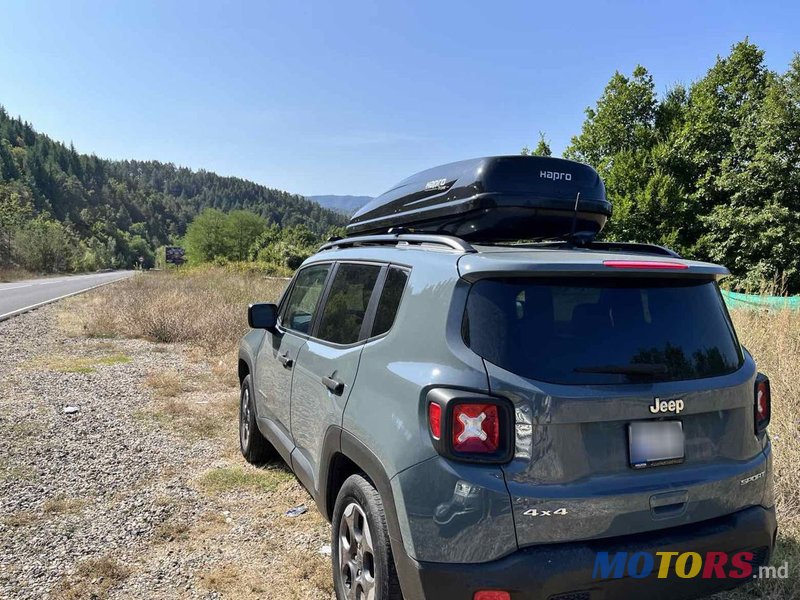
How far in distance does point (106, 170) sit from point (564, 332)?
8050 inches

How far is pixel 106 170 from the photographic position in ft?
577

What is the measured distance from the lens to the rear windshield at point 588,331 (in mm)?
1934

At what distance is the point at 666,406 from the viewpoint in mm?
1978

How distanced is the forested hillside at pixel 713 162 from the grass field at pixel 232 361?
16483mm

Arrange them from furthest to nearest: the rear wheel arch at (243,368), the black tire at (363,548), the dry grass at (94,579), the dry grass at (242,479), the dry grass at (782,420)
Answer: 1. the rear wheel arch at (243,368)
2. the dry grass at (242,479)
3. the dry grass at (94,579)
4. the dry grass at (782,420)
5. the black tire at (363,548)

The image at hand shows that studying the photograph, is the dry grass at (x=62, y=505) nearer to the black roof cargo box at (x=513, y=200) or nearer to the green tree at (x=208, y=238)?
the black roof cargo box at (x=513, y=200)

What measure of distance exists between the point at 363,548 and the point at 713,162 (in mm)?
29583

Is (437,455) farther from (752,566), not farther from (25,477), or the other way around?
(25,477)

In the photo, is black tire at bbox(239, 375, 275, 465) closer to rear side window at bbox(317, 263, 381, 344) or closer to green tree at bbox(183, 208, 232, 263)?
rear side window at bbox(317, 263, 381, 344)

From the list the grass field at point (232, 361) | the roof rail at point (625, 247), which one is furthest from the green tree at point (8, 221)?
the roof rail at point (625, 247)

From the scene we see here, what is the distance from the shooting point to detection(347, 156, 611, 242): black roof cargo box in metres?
3.05

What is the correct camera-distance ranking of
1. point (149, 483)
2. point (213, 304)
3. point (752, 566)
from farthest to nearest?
1. point (213, 304)
2. point (149, 483)
3. point (752, 566)

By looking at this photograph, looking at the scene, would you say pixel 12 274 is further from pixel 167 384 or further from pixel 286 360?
pixel 286 360

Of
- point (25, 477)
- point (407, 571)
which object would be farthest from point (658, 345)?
point (25, 477)
